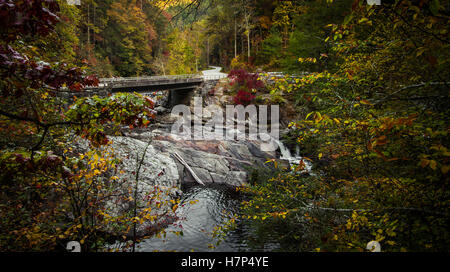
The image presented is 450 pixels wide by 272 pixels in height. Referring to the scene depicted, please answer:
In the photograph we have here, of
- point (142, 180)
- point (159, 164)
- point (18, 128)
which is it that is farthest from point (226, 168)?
point (18, 128)

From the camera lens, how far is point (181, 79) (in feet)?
66.0

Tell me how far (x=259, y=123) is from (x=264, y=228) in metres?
14.2

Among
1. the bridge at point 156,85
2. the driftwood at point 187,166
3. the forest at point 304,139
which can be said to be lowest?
the driftwood at point 187,166

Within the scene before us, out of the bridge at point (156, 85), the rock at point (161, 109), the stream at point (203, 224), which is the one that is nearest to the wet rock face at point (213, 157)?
the stream at point (203, 224)

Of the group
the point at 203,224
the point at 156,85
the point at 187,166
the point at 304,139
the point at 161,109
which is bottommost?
the point at 203,224

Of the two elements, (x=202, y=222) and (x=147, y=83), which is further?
(x=147, y=83)

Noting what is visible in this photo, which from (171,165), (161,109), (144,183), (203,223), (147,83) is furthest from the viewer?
(161,109)

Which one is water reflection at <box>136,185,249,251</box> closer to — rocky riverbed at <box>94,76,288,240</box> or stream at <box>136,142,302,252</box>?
stream at <box>136,142,302,252</box>

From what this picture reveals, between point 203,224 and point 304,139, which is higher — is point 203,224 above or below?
below

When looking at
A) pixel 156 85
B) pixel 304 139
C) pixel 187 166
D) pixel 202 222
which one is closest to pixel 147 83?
pixel 156 85

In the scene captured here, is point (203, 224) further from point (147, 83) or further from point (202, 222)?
point (147, 83)

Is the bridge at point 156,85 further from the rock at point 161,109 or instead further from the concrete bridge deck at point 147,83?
the rock at point 161,109

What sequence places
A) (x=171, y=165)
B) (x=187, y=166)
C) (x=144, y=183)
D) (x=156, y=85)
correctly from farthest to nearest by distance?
1. (x=156, y=85)
2. (x=187, y=166)
3. (x=171, y=165)
4. (x=144, y=183)
